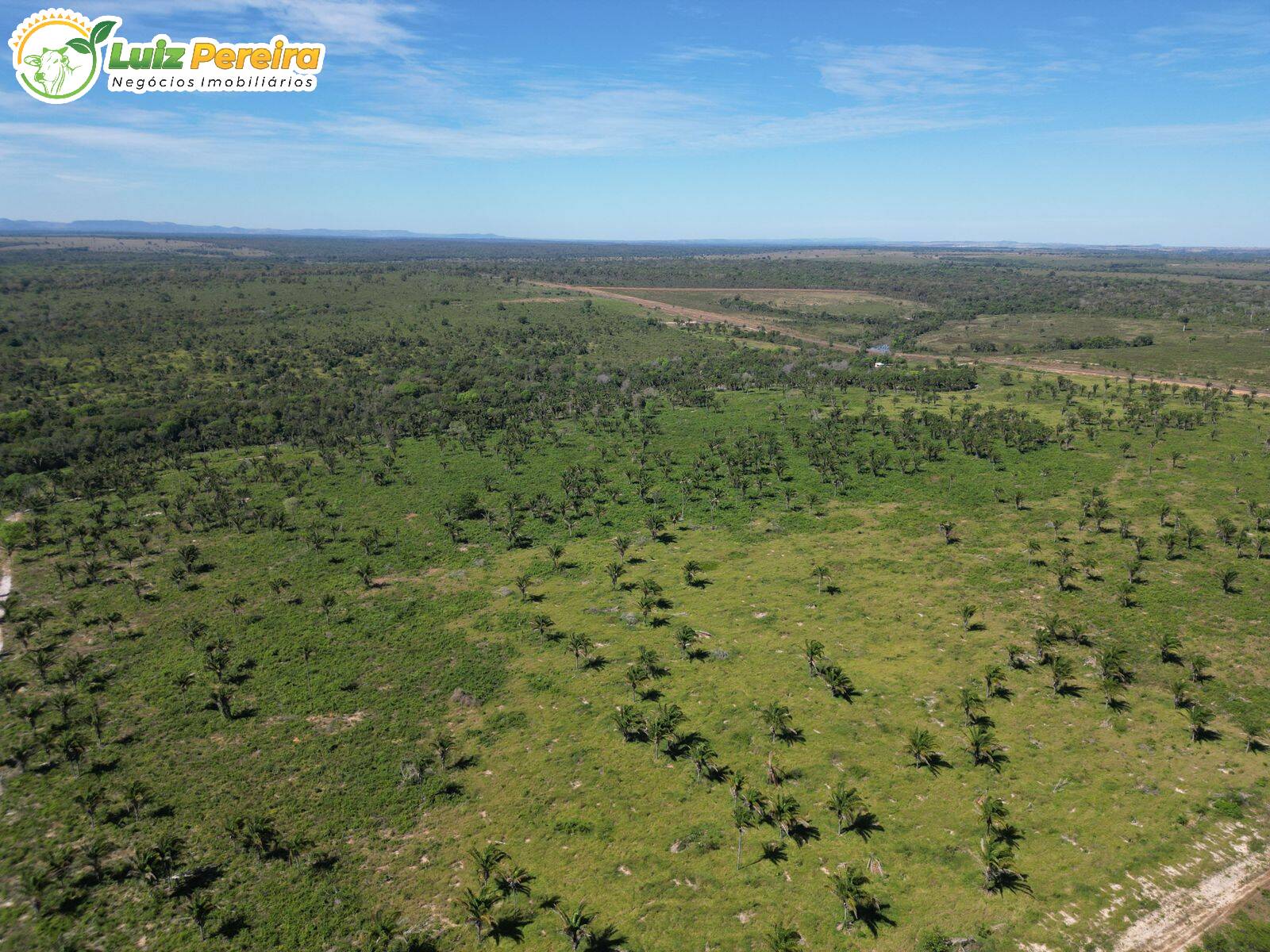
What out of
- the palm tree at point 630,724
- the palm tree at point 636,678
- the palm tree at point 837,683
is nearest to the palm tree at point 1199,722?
the palm tree at point 837,683

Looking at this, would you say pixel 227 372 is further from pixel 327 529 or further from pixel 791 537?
pixel 791 537

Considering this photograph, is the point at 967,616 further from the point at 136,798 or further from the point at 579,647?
the point at 136,798

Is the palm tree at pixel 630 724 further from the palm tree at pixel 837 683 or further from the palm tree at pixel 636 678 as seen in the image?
the palm tree at pixel 837 683

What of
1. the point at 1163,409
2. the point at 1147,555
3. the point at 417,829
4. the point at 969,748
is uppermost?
the point at 1163,409

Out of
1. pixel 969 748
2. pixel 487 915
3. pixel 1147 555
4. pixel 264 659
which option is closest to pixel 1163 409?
pixel 1147 555

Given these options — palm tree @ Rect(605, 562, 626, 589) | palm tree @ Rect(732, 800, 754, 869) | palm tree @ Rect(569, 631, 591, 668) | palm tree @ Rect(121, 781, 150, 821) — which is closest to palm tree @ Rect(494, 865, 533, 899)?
palm tree @ Rect(732, 800, 754, 869)

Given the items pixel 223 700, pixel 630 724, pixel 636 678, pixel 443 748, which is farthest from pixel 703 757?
pixel 223 700
